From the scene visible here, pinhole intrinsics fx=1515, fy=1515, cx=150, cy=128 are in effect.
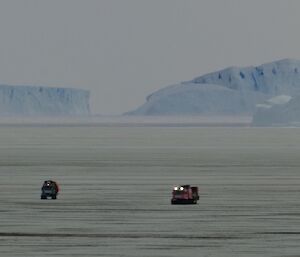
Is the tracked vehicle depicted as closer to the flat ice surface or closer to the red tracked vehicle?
the flat ice surface

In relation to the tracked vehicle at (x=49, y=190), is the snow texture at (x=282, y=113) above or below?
above

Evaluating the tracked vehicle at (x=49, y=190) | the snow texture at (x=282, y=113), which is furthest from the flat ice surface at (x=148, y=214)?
the snow texture at (x=282, y=113)

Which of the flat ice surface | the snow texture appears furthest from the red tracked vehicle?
the snow texture

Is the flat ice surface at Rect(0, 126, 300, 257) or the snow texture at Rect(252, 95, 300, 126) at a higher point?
the snow texture at Rect(252, 95, 300, 126)

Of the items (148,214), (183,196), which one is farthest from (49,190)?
(148,214)

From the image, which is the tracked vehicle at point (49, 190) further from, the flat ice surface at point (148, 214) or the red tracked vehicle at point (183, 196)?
the red tracked vehicle at point (183, 196)

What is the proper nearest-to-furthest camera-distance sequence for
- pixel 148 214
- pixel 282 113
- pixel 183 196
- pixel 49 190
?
pixel 148 214 → pixel 183 196 → pixel 49 190 → pixel 282 113

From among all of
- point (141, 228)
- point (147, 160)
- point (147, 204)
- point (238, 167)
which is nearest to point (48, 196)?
point (147, 204)

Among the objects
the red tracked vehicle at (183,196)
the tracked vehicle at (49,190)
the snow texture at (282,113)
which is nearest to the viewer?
the red tracked vehicle at (183,196)

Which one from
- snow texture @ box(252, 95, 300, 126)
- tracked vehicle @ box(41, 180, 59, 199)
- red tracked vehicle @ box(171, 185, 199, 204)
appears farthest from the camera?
snow texture @ box(252, 95, 300, 126)

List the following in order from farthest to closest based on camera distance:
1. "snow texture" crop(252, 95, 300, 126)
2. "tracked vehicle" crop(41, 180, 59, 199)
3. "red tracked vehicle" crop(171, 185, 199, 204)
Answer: "snow texture" crop(252, 95, 300, 126) < "tracked vehicle" crop(41, 180, 59, 199) < "red tracked vehicle" crop(171, 185, 199, 204)

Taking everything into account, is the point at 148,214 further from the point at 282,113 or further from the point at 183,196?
the point at 282,113

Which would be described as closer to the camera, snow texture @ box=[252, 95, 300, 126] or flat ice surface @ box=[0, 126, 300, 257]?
flat ice surface @ box=[0, 126, 300, 257]

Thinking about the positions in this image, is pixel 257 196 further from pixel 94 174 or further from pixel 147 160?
pixel 147 160
